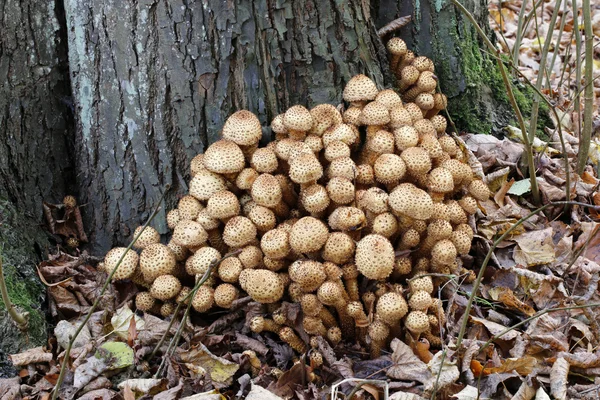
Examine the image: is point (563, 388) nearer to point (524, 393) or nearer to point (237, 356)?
point (524, 393)

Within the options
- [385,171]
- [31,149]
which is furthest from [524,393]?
[31,149]

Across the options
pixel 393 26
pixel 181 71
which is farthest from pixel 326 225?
pixel 393 26

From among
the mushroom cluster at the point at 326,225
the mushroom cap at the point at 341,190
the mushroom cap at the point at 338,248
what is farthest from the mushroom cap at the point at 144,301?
the mushroom cap at the point at 341,190

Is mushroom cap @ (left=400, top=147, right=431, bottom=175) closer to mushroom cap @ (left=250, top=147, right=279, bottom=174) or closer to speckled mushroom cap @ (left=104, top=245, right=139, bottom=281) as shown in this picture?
mushroom cap @ (left=250, top=147, right=279, bottom=174)

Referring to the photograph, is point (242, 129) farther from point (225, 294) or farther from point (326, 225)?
point (225, 294)

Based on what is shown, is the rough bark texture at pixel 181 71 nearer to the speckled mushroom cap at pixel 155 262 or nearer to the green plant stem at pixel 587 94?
the speckled mushroom cap at pixel 155 262

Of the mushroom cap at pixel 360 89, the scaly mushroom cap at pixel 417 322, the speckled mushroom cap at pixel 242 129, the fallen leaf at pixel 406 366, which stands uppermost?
the mushroom cap at pixel 360 89
